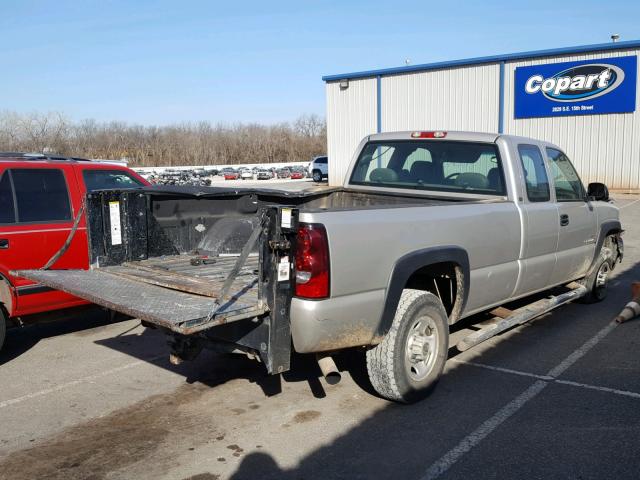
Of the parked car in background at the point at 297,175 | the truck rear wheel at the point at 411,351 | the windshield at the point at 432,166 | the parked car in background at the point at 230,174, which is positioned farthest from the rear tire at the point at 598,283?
the parked car in background at the point at 230,174

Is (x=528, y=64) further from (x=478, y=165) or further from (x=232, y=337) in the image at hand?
(x=232, y=337)

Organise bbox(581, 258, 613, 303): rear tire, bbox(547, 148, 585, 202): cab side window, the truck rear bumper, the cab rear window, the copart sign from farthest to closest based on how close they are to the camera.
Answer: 1. the copart sign
2. bbox(581, 258, 613, 303): rear tire
3. the cab rear window
4. bbox(547, 148, 585, 202): cab side window
5. the truck rear bumper

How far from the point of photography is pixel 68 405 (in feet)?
16.0

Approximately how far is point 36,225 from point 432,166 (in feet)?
12.7

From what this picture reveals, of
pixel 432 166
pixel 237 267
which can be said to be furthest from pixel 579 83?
pixel 237 267

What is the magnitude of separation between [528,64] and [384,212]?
22.6 meters

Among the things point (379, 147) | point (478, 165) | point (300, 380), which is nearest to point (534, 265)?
point (478, 165)

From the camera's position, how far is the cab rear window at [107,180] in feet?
22.0

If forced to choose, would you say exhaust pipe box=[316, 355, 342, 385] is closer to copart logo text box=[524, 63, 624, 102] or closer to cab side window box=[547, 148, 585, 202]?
cab side window box=[547, 148, 585, 202]

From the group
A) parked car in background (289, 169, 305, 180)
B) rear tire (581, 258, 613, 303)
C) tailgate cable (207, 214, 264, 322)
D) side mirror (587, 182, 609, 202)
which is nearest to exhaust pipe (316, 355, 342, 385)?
tailgate cable (207, 214, 264, 322)

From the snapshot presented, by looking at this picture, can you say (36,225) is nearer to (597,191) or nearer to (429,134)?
(429,134)

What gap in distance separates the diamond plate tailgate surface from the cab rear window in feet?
5.69

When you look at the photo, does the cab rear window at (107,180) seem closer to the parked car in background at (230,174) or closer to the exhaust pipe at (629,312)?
the exhaust pipe at (629,312)

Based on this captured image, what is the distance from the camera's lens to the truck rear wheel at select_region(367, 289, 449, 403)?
14.5 ft
